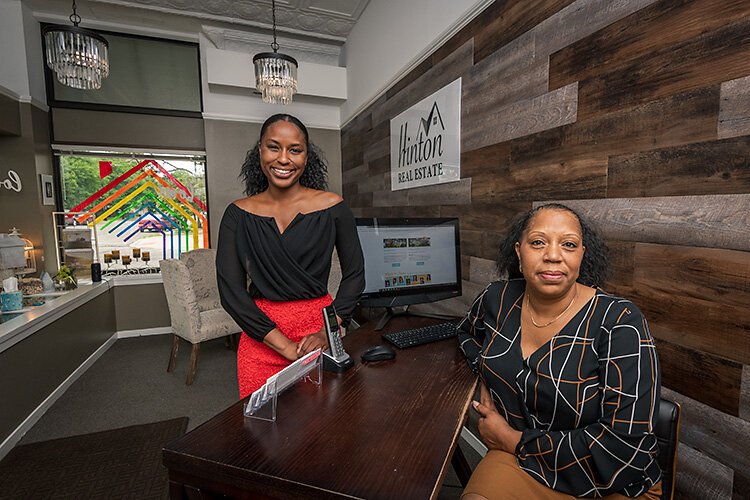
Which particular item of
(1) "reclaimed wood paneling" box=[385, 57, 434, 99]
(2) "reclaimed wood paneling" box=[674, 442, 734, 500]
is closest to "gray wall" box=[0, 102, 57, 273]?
(1) "reclaimed wood paneling" box=[385, 57, 434, 99]

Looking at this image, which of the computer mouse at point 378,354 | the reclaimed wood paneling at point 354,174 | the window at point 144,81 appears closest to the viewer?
the computer mouse at point 378,354

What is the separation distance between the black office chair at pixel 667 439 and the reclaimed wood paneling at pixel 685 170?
59cm

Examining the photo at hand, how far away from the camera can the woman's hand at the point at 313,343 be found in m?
1.23

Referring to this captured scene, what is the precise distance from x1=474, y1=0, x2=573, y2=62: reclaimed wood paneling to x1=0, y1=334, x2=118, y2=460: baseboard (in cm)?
342

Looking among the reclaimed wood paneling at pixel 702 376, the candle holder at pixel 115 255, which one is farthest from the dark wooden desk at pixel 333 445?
the candle holder at pixel 115 255

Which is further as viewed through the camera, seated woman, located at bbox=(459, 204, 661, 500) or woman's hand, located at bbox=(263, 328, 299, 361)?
woman's hand, located at bbox=(263, 328, 299, 361)

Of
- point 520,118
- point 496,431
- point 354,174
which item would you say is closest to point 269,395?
point 496,431

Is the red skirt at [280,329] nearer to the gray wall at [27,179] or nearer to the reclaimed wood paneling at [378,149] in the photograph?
the reclaimed wood paneling at [378,149]

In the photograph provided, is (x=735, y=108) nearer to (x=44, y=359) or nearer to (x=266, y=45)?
(x=44, y=359)

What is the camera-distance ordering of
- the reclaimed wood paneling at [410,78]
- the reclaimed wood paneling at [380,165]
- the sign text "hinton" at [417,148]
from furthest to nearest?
the reclaimed wood paneling at [380,165], the reclaimed wood paneling at [410,78], the sign text "hinton" at [417,148]

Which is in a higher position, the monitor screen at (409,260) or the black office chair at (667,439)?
the monitor screen at (409,260)

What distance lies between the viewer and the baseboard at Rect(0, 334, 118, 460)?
2.20 metres

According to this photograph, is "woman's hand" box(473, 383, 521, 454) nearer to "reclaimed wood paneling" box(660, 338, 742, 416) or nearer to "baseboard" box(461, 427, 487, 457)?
"reclaimed wood paneling" box(660, 338, 742, 416)

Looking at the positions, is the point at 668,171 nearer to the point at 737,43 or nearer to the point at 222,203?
the point at 737,43
